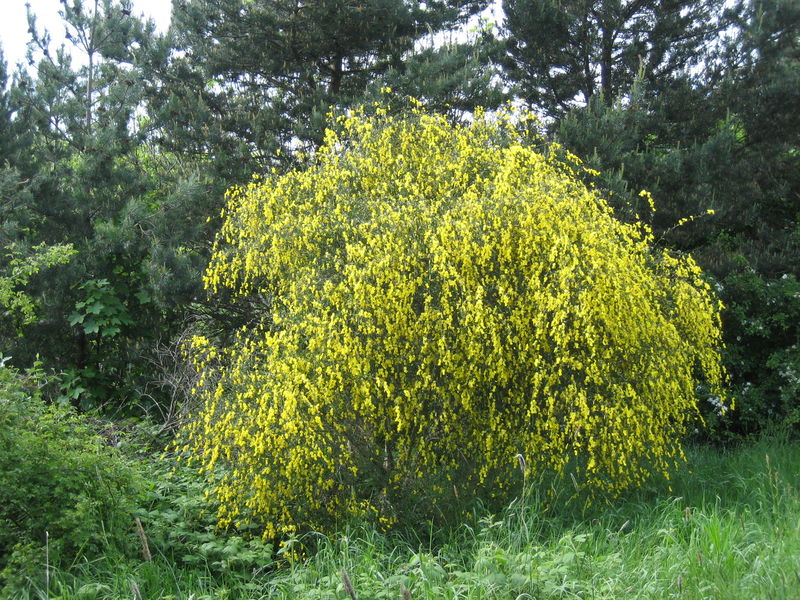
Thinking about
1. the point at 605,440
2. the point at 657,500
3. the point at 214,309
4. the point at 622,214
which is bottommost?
the point at 657,500

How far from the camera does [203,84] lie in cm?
1075

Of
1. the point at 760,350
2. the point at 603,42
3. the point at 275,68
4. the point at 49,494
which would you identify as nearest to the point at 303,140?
the point at 275,68

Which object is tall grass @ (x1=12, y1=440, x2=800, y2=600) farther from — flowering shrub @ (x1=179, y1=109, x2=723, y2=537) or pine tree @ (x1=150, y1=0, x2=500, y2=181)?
pine tree @ (x1=150, y1=0, x2=500, y2=181)

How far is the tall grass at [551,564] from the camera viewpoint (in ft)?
11.4

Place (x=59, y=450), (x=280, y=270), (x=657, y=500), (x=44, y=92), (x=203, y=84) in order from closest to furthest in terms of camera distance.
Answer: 1. (x=59, y=450)
2. (x=657, y=500)
3. (x=280, y=270)
4. (x=44, y=92)
5. (x=203, y=84)

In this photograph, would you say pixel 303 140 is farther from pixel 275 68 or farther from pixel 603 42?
pixel 603 42

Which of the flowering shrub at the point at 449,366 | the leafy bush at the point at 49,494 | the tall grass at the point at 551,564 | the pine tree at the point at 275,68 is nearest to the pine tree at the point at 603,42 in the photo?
the pine tree at the point at 275,68

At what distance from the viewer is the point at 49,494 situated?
429cm

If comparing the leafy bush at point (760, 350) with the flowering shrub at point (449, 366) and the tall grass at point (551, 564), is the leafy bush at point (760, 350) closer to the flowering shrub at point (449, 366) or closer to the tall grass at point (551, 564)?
the tall grass at point (551, 564)

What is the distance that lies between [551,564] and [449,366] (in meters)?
1.49

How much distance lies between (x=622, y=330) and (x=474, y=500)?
1459 millimetres

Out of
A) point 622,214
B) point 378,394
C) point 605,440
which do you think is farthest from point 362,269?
point 622,214

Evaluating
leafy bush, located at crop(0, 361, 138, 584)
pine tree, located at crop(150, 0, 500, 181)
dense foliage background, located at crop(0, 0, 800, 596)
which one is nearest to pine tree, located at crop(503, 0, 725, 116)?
dense foliage background, located at crop(0, 0, 800, 596)

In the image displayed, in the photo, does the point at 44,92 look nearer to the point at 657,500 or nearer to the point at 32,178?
the point at 32,178
